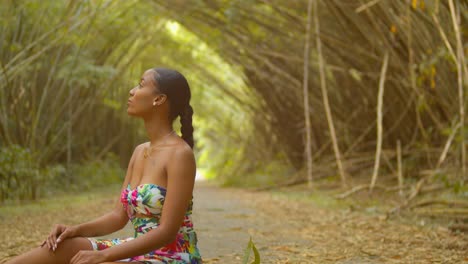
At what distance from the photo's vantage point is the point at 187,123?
1.80 metres

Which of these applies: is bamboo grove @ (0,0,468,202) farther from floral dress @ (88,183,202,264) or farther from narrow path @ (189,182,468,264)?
floral dress @ (88,183,202,264)

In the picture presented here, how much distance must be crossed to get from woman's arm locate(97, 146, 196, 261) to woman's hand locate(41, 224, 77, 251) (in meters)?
0.17

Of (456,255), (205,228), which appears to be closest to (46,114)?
(205,228)

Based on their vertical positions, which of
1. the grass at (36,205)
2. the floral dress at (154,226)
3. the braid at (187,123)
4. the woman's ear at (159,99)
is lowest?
the grass at (36,205)

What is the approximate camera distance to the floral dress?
5.64ft

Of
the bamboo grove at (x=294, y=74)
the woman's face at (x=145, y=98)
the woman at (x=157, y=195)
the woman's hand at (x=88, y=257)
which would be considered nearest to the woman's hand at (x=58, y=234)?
the woman at (x=157, y=195)

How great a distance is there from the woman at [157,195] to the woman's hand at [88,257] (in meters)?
0.04

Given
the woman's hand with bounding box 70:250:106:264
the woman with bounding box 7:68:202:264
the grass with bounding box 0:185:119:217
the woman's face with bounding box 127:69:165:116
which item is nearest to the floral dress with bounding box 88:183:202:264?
the woman with bounding box 7:68:202:264

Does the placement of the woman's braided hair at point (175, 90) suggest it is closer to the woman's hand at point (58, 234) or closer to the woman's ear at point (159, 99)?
the woman's ear at point (159, 99)

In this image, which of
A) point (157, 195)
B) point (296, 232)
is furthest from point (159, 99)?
point (296, 232)

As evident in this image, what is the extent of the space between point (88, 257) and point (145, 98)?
46 centimetres

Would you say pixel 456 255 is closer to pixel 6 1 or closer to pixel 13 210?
pixel 13 210

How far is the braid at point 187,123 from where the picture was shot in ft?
5.83

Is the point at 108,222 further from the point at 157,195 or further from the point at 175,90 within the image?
the point at 175,90
